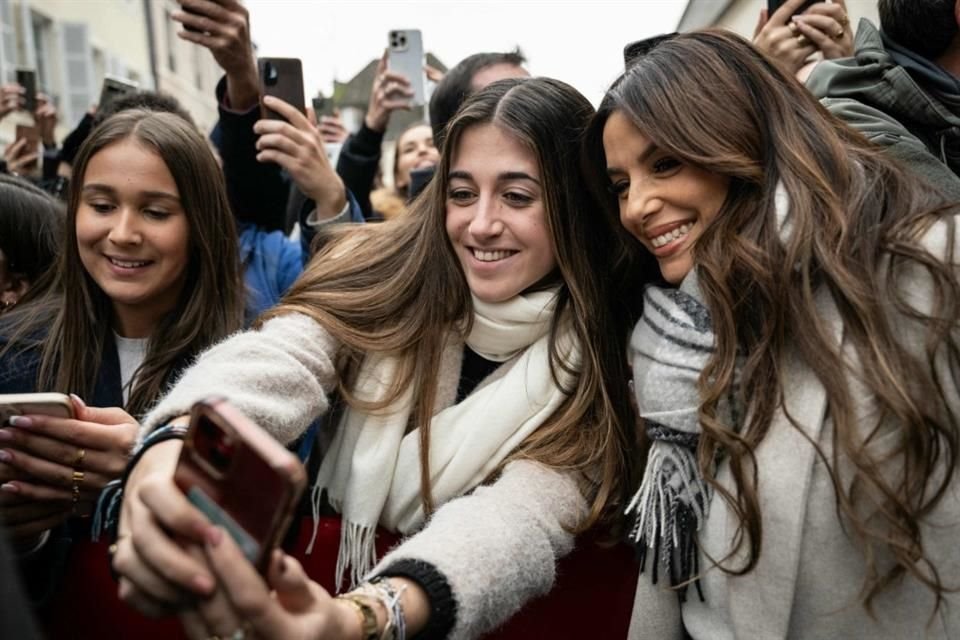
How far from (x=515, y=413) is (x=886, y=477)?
88cm

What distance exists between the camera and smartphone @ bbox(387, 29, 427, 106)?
4.51 metres

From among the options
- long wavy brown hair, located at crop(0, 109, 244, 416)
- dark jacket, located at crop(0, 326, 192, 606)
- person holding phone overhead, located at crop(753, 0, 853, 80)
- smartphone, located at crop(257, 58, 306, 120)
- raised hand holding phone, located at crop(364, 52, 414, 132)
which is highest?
person holding phone overhead, located at crop(753, 0, 853, 80)

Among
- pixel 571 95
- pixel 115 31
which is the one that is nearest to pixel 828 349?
pixel 571 95

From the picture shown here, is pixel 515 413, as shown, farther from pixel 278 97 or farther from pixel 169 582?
pixel 278 97

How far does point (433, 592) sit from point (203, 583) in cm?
57

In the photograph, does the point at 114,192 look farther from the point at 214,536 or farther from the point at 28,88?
the point at 28,88

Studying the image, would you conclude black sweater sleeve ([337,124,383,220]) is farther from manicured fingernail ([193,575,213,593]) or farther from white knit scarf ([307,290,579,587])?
manicured fingernail ([193,575,213,593])

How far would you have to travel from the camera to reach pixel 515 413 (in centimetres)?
220

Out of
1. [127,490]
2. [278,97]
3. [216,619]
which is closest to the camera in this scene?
[216,619]

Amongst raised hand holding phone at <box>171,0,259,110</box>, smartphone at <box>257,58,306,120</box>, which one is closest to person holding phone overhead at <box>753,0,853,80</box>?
smartphone at <box>257,58,306,120</box>

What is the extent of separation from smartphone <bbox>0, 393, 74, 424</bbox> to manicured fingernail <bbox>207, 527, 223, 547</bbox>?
34.3 inches

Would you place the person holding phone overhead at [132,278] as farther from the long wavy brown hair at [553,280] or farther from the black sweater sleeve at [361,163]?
the black sweater sleeve at [361,163]

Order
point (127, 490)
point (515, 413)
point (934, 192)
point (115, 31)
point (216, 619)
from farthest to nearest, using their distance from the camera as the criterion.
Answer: point (115, 31)
point (515, 413)
point (934, 192)
point (127, 490)
point (216, 619)

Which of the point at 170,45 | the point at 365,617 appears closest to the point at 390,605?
the point at 365,617
